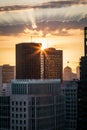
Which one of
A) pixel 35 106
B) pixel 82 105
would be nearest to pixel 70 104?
pixel 35 106

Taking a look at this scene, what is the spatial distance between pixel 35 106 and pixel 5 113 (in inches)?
397

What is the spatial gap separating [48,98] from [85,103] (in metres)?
30.2

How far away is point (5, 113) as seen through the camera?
13288 centimetres

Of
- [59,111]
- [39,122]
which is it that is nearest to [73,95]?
[59,111]

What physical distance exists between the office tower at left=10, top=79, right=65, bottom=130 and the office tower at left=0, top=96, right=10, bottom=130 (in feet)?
6.33

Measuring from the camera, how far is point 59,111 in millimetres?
140125

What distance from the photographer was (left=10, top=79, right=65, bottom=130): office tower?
420 feet

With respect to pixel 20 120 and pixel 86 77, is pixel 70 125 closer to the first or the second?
pixel 20 120

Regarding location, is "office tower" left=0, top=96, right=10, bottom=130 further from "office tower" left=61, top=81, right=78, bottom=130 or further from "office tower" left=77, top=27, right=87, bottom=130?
"office tower" left=61, top=81, right=78, bottom=130

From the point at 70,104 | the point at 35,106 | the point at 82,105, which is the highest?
the point at 82,105

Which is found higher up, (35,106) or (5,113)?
(35,106)

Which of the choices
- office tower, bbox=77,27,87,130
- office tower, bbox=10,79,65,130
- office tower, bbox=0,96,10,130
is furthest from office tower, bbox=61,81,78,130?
office tower, bbox=77,27,87,130

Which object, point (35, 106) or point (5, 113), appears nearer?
point (35, 106)

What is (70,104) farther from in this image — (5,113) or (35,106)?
(5,113)
